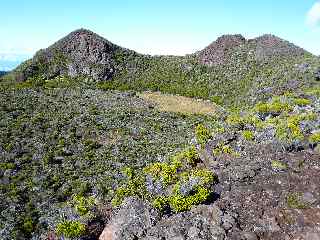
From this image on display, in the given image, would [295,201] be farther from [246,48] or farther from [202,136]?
[246,48]

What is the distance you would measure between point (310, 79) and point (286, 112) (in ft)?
87.4

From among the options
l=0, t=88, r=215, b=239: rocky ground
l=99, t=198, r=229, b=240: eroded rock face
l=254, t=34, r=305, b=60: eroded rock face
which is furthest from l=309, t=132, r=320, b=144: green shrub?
l=254, t=34, r=305, b=60: eroded rock face

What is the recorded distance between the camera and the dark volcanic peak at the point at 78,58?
4033 inches

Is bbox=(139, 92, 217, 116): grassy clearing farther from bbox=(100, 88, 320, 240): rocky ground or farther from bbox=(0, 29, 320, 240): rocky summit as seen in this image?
bbox=(100, 88, 320, 240): rocky ground

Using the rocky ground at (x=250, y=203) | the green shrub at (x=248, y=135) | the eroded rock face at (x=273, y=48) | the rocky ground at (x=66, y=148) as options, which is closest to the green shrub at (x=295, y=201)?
the rocky ground at (x=250, y=203)

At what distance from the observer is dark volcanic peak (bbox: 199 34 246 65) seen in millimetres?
111556

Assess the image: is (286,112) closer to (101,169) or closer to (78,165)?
(101,169)

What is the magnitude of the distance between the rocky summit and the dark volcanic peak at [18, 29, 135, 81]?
11.9m

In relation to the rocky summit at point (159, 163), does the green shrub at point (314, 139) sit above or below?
above

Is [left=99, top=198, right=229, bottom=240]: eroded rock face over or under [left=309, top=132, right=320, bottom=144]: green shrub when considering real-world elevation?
under

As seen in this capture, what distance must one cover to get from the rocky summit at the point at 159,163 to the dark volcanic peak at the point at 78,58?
39.2ft

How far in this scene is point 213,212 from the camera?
68.3ft

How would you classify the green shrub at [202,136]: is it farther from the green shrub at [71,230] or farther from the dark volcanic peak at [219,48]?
the dark volcanic peak at [219,48]

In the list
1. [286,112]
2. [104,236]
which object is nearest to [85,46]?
[286,112]
